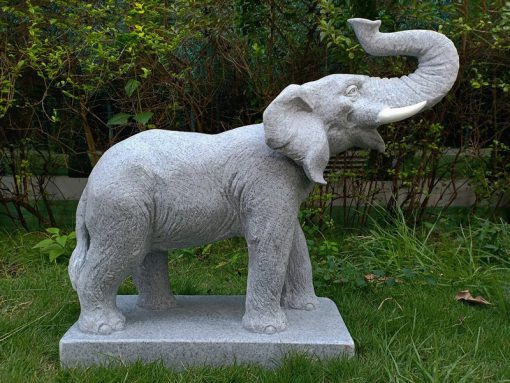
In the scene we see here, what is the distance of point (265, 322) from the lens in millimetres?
2559

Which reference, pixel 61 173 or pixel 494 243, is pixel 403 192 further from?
pixel 61 173

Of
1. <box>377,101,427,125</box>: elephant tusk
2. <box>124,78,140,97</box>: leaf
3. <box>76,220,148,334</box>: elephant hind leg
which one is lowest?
<box>76,220,148,334</box>: elephant hind leg

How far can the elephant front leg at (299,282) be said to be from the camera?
2881 mm

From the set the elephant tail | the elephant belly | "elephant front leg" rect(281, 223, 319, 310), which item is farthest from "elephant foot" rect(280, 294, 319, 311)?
the elephant tail

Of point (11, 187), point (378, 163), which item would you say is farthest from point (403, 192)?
point (11, 187)

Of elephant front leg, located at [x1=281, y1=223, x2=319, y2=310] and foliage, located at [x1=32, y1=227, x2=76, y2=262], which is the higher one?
elephant front leg, located at [x1=281, y1=223, x2=319, y2=310]

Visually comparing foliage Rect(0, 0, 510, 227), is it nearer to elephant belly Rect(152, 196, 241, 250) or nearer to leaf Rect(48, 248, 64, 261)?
leaf Rect(48, 248, 64, 261)

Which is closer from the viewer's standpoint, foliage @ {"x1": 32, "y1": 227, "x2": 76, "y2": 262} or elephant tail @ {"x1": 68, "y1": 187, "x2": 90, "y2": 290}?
elephant tail @ {"x1": 68, "y1": 187, "x2": 90, "y2": 290}

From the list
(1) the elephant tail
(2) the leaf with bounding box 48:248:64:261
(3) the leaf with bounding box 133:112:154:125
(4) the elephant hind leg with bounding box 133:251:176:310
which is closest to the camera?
(1) the elephant tail

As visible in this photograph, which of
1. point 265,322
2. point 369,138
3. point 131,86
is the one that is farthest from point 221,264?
point 369,138

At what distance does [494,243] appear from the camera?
4223 millimetres

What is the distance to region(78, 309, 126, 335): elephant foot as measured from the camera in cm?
254

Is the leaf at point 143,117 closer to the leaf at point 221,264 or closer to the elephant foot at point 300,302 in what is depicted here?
the leaf at point 221,264

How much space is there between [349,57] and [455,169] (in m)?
1.66
